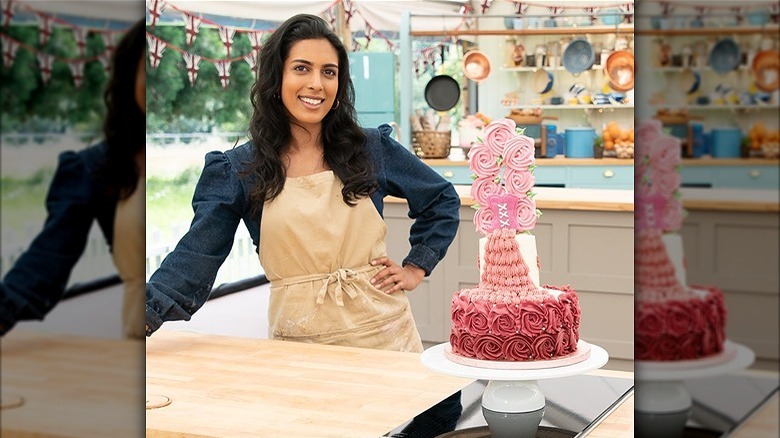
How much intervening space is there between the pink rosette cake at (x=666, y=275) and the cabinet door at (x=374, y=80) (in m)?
5.41

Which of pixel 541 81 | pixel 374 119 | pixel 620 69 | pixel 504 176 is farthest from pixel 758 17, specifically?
pixel 541 81

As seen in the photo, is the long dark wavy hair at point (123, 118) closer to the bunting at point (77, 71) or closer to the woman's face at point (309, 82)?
the bunting at point (77, 71)

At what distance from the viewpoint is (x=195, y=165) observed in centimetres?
637

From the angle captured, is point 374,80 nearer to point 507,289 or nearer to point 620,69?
point 620,69

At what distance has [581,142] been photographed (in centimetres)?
584

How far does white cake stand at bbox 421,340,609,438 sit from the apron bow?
619 mm

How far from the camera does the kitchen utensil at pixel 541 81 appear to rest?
652 centimetres

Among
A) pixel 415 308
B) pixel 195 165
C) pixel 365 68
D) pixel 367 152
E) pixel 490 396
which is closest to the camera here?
pixel 490 396

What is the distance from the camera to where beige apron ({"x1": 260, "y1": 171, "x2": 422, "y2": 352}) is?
2.10m

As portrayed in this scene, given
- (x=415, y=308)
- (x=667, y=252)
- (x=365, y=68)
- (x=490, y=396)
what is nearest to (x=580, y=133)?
(x=365, y=68)

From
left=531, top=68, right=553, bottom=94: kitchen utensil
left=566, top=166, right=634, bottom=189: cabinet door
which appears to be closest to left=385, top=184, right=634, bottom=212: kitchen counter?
left=566, top=166, right=634, bottom=189: cabinet door

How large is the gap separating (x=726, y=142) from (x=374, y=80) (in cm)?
548

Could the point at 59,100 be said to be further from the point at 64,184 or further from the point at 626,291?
the point at 626,291

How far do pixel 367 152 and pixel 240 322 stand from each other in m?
3.22
